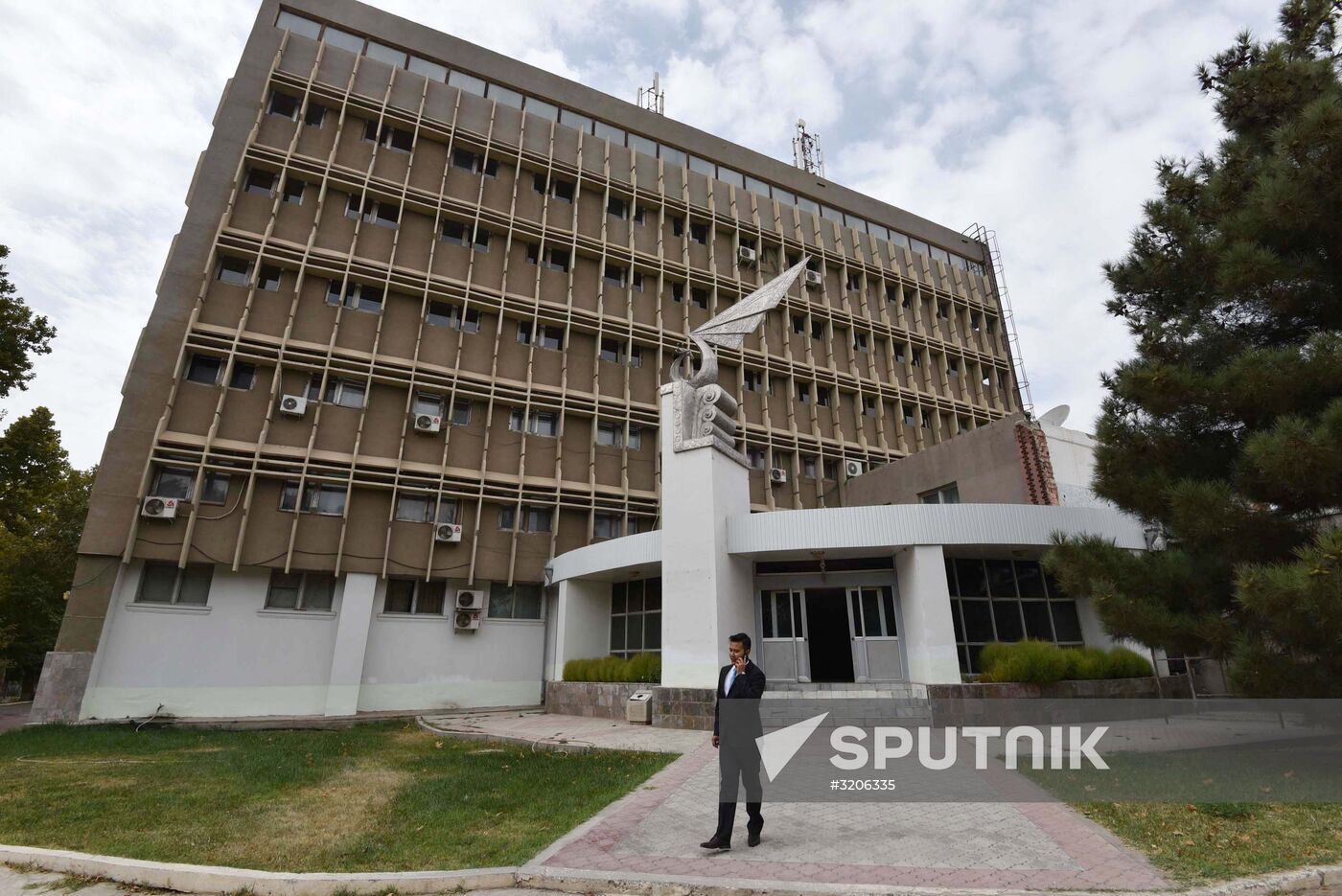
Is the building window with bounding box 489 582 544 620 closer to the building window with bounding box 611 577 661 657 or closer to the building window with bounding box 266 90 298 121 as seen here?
the building window with bounding box 611 577 661 657

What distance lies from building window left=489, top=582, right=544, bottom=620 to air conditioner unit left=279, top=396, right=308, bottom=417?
7.90 meters

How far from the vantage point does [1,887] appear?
5.21 metres

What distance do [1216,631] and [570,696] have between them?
14110 mm

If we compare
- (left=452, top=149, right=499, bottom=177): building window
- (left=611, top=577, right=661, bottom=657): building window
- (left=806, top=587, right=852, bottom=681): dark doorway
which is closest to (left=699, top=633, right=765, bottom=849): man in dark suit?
(left=806, top=587, right=852, bottom=681): dark doorway

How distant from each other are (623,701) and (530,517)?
807 cm

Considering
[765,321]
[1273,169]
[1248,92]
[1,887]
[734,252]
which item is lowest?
[1,887]

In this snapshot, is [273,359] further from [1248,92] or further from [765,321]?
[1248,92]

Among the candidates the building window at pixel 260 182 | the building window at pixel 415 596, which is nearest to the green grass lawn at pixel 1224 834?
the building window at pixel 415 596

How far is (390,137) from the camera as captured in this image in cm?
2411

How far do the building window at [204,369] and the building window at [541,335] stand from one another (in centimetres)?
913

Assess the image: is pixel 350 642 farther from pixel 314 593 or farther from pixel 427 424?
pixel 427 424

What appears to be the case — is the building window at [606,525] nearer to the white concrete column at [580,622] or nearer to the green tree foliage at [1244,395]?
the white concrete column at [580,622]

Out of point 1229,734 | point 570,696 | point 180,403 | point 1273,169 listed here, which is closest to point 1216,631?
point 1229,734

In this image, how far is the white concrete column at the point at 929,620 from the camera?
14.3m
